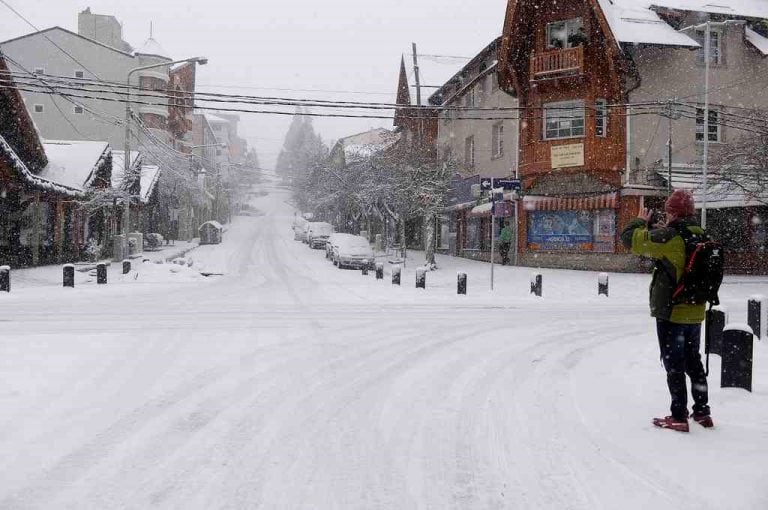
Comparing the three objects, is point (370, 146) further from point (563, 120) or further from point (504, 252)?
point (563, 120)

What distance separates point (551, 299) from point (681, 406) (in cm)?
1238

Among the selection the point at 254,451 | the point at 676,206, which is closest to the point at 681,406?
the point at 676,206

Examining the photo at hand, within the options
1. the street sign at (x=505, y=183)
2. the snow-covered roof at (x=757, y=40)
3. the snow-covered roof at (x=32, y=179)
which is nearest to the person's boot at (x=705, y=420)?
the street sign at (x=505, y=183)

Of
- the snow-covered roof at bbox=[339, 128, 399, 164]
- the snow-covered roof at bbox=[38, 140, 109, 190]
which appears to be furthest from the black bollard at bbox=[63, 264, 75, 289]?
the snow-covered roof at bbox=[339, 128, 399, 164]

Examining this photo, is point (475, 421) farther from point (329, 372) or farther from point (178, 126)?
point (178, 126)

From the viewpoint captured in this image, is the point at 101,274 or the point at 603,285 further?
the point at 101,274

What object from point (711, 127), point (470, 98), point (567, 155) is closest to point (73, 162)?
point (470, 98)

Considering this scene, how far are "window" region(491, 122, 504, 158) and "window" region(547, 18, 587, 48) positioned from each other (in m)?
5.20

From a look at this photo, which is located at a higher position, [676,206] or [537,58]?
[537,58]

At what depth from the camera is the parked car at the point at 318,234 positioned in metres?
44.6

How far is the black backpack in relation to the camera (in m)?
4.89

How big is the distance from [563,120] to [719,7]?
845cm

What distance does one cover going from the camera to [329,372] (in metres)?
7.30

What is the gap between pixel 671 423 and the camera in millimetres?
5180
